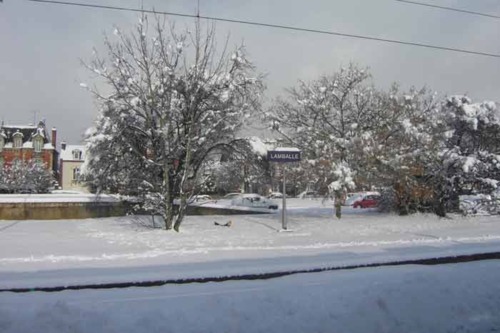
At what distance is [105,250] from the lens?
14.7 metres

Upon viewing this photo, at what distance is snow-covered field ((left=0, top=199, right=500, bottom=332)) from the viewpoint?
6.84m

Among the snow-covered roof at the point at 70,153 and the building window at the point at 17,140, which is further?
the snow-covered roof at the point at 70,153

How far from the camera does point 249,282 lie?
10.0 m

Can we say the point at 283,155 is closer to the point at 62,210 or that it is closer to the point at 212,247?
the point at 212,247

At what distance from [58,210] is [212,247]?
757 inches

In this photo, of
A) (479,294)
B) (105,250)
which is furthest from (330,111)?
(479,294)

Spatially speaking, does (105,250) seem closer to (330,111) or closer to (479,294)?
(479,294)

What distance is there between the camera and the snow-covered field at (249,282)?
6840 millimetres

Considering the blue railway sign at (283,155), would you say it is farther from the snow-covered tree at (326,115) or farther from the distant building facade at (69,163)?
the distant building facade at (69,163)

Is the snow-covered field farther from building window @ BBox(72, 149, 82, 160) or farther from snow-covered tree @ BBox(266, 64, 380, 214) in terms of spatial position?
building window @ BBox(72, 149, 82, 160)

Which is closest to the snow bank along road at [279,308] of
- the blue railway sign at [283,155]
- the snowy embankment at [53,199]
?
the blue railway sign at [283,155]

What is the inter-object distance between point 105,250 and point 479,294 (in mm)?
9924

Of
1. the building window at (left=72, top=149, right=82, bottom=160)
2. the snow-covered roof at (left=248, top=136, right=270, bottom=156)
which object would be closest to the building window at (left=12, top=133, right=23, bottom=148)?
the building window at (left=72, top=149, right=82, bottom=160)

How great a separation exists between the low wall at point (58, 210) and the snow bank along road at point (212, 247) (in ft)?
26.4
